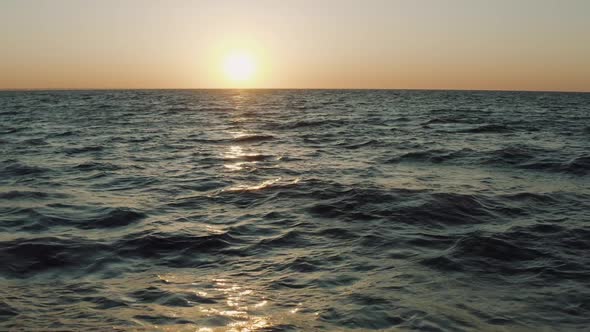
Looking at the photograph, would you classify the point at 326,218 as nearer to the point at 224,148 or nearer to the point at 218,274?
the point at 218,274

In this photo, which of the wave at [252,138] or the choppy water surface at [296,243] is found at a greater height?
the wave at [252,138]

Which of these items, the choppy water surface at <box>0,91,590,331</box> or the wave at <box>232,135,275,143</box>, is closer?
the choppy water surface at <box>0,91,590,331</box>

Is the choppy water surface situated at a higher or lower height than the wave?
lower

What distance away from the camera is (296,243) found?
8555 millimetres

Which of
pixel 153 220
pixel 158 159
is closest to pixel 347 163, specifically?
pixel 158 159

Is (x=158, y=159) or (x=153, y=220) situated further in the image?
(x=158, y=159)

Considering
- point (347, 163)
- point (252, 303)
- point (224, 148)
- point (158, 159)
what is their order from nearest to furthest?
point (252, 303), point (347, 163), point (158, 159), point (224, 148)

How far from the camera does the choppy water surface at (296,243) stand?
5746 millimetres

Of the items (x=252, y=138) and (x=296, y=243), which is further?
(x=252, y=138)

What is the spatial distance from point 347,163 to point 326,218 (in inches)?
283

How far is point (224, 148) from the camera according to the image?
880 inches

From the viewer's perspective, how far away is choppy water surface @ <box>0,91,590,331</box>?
18.9ft

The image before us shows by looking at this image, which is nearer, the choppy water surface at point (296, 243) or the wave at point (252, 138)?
the choppy water surface at point (296, 243)

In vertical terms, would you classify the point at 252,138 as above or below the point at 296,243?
above
